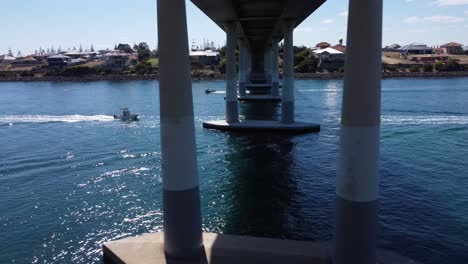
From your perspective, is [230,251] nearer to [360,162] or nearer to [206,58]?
[360,162]

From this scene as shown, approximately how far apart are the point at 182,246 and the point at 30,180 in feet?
65.8

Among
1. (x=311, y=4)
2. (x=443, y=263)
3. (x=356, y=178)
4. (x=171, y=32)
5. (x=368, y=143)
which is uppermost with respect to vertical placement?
(x=311, y=4)

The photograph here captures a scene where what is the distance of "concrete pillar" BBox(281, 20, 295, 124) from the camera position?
4514cm

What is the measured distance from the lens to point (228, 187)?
25.4 metres

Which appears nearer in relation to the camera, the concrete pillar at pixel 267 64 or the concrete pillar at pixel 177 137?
the concrete pillar at pixel 177 137

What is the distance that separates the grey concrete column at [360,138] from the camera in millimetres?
10516

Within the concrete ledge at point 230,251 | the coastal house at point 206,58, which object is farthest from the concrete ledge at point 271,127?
the coastal house at point 206,58

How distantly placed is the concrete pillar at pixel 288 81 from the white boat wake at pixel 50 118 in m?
27.6

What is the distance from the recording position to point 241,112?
61.7m

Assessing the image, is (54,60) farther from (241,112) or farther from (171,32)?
(171,32)

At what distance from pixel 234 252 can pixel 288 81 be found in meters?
34.3

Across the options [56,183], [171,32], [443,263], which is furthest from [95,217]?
[443,263]

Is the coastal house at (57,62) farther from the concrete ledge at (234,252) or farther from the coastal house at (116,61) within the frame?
the concrete ledge at (234,252)

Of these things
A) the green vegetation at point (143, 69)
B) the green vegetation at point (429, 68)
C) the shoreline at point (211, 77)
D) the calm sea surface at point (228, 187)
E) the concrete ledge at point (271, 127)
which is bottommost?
the calm sea surface at point (228, 187)
